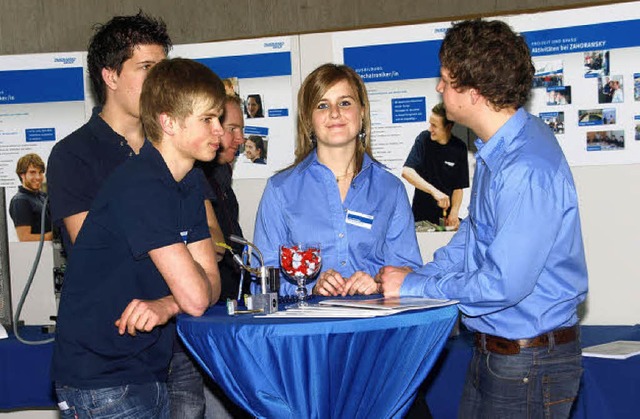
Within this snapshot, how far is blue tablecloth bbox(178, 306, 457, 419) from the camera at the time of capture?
2107mm

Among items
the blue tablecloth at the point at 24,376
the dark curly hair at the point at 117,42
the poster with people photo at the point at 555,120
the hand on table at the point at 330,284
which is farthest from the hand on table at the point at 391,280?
the blue tablecloth at the point at 24,376

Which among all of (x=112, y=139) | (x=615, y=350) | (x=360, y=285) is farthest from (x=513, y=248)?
(x=615, y=350)

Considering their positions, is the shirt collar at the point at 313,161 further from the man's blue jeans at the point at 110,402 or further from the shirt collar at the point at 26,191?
the shirt collar at the point at 26,191

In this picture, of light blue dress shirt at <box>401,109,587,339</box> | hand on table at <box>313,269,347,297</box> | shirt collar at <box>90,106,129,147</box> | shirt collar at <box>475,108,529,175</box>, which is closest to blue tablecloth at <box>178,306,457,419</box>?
light blue dress shirt at <box>401,109,587,339</box>

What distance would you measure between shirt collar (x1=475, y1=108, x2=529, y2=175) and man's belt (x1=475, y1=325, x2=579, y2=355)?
48 centimetres

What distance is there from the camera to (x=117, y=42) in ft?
9.29

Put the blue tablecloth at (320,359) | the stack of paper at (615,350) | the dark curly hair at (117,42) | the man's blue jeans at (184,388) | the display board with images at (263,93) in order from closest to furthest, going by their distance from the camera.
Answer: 1. the blue tablecloth at (320,359)
2. the dark curly hair at (117,42)
3. the man's blue jeans at (184,388)
4. the stack of paper at (615,350)
5. the display board with images at (263,93)

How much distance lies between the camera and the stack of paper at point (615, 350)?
348 cm

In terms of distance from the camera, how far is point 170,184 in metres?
2.26

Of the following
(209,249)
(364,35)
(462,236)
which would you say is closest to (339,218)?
(462,236)

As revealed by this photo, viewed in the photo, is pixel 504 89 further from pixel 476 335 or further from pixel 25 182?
pixel 25 182

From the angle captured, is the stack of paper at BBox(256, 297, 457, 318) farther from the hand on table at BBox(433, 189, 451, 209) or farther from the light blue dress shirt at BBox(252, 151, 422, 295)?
the hand on table at BBox(433, 189, 451, 209)

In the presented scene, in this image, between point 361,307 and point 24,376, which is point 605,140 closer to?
point 361,307

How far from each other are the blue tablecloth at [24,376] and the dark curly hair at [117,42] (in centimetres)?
186
